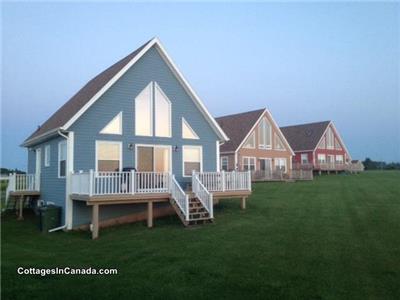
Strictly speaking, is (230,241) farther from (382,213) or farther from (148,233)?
(382,213)

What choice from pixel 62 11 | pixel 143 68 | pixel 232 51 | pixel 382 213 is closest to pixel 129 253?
pixel 143 68

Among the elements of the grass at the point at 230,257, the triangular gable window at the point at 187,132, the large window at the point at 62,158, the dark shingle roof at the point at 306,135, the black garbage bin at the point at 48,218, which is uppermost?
the dark shingle roof at the point at 306,135

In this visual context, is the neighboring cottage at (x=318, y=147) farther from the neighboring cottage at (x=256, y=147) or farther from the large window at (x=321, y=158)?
the neighboring cottage at (x=256, y=147)

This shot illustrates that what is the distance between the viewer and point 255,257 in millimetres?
9891

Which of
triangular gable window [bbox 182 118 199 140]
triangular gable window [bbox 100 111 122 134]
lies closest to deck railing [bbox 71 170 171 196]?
triangular gable window [bbox 100 111 122 134]

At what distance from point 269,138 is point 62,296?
33.5 meters

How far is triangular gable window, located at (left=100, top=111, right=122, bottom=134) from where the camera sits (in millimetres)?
16500

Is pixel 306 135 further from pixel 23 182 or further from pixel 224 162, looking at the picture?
pixel 23 182

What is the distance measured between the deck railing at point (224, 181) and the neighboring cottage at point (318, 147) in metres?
31.5

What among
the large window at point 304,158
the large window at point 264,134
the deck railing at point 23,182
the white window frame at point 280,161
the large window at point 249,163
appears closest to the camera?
the deck railing at point 23,182

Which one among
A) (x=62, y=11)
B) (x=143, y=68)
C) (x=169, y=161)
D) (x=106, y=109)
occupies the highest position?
(x=62, y=11)

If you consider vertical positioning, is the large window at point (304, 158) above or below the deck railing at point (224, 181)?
above

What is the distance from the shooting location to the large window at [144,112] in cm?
1742

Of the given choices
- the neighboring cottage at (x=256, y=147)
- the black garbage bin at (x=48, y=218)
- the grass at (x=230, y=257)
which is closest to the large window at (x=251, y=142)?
the neighboring cottage at (x=256, y=147)
